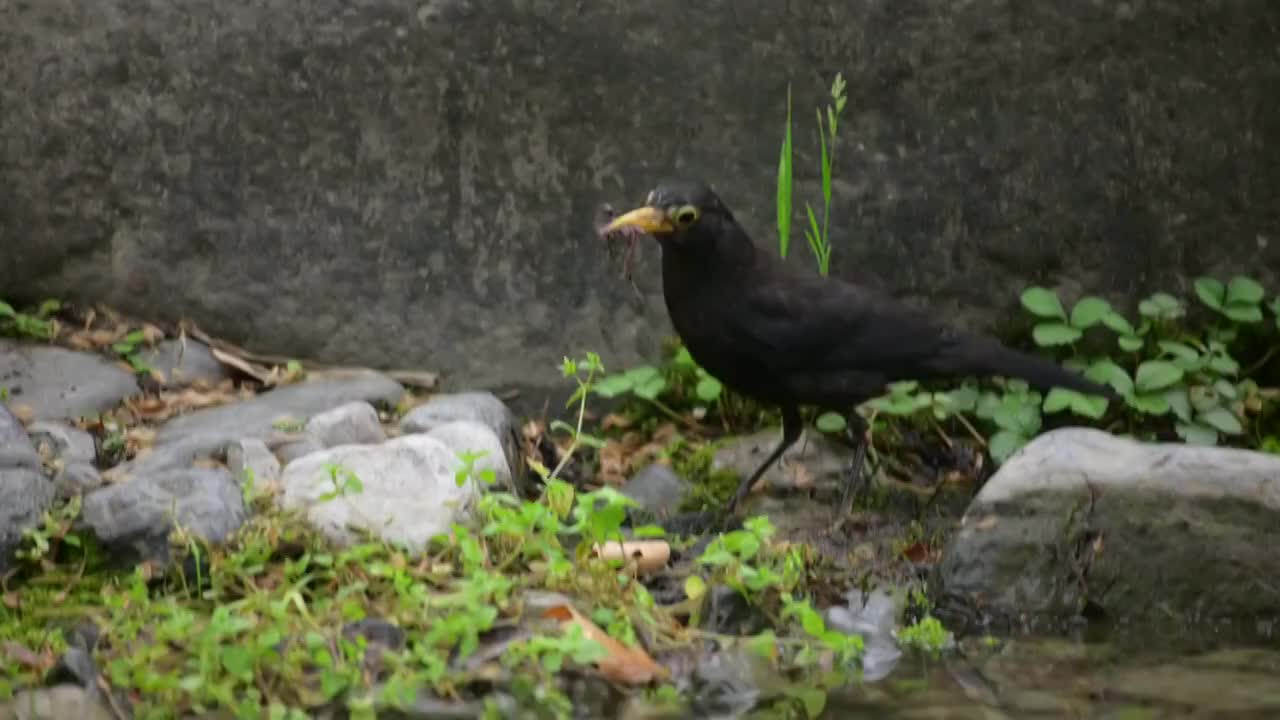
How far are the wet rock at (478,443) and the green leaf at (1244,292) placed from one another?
2.66 meters

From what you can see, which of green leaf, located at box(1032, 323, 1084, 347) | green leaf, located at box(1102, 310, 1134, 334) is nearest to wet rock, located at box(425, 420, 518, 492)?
green leaf, located at box(1032, 323, 1084, 347)

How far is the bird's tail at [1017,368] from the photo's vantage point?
512 centimetres

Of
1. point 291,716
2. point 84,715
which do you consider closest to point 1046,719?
point 291,716

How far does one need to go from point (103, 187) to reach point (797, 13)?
254cm

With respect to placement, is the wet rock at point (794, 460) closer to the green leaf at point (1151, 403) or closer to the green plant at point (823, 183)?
the green plant at point (823, 183)

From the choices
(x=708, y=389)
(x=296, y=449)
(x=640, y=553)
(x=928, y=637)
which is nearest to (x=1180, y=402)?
(x=708, y=389)

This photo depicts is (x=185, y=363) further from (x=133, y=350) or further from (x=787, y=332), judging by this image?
(x=787, y=332)

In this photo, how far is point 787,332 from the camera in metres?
5.02

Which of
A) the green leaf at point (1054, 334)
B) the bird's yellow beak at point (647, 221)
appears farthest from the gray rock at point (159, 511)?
the green leaf at point (1054, 334)

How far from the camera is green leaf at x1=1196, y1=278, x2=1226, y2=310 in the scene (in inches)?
221

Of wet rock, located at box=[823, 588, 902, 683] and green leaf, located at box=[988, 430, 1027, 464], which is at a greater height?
green leaf, located at box=[988, 430, 1027, 464]

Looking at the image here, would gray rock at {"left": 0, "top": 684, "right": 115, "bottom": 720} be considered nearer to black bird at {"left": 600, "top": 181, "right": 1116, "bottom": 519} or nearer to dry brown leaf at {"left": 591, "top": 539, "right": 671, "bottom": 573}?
dry brown leaf at {"left": 591, "top": 539, "right": 671, "bottom": 573}

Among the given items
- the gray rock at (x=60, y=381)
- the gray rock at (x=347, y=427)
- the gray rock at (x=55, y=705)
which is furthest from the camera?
the gray rock at (x=60, y=381)

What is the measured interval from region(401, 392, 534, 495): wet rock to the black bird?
656 millimetres
